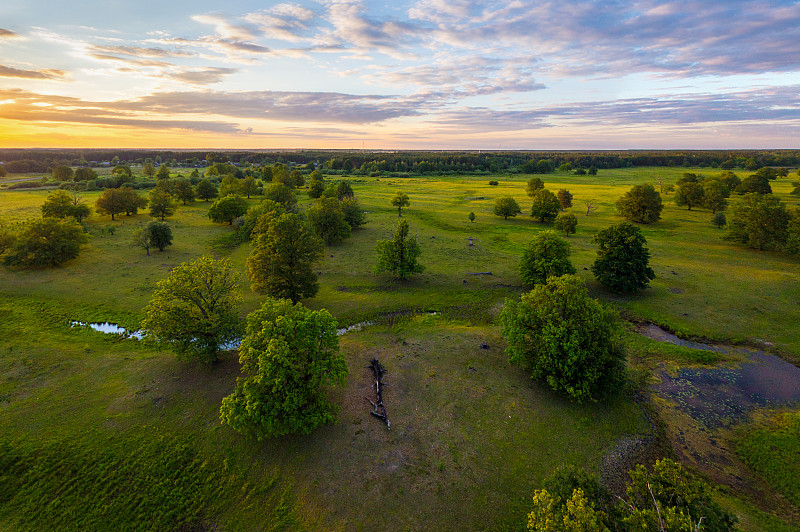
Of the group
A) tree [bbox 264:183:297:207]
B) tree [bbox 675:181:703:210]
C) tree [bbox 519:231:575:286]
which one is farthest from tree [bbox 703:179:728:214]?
tree [bbox 264:183:297:207]

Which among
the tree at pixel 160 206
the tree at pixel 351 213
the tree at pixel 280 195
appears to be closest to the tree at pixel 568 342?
the tree at pixel 351 213

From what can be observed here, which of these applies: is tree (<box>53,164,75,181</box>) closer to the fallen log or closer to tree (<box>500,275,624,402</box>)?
the fallen log

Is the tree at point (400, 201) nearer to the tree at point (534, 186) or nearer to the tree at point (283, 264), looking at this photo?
the tree at point (534, 186)

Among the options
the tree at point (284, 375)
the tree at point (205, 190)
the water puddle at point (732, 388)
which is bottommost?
the water puddle at point (732, 388)

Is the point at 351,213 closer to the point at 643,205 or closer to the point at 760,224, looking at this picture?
the point at 643,205

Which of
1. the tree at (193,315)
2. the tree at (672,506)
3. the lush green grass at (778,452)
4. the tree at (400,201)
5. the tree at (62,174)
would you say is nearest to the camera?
the tree at (672,506)

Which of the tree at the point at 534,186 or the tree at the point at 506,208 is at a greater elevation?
the tree at the point at 534,186

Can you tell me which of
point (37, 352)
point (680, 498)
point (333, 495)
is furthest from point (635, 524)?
point (37, 352)

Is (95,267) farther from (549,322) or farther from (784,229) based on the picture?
(784,229)
